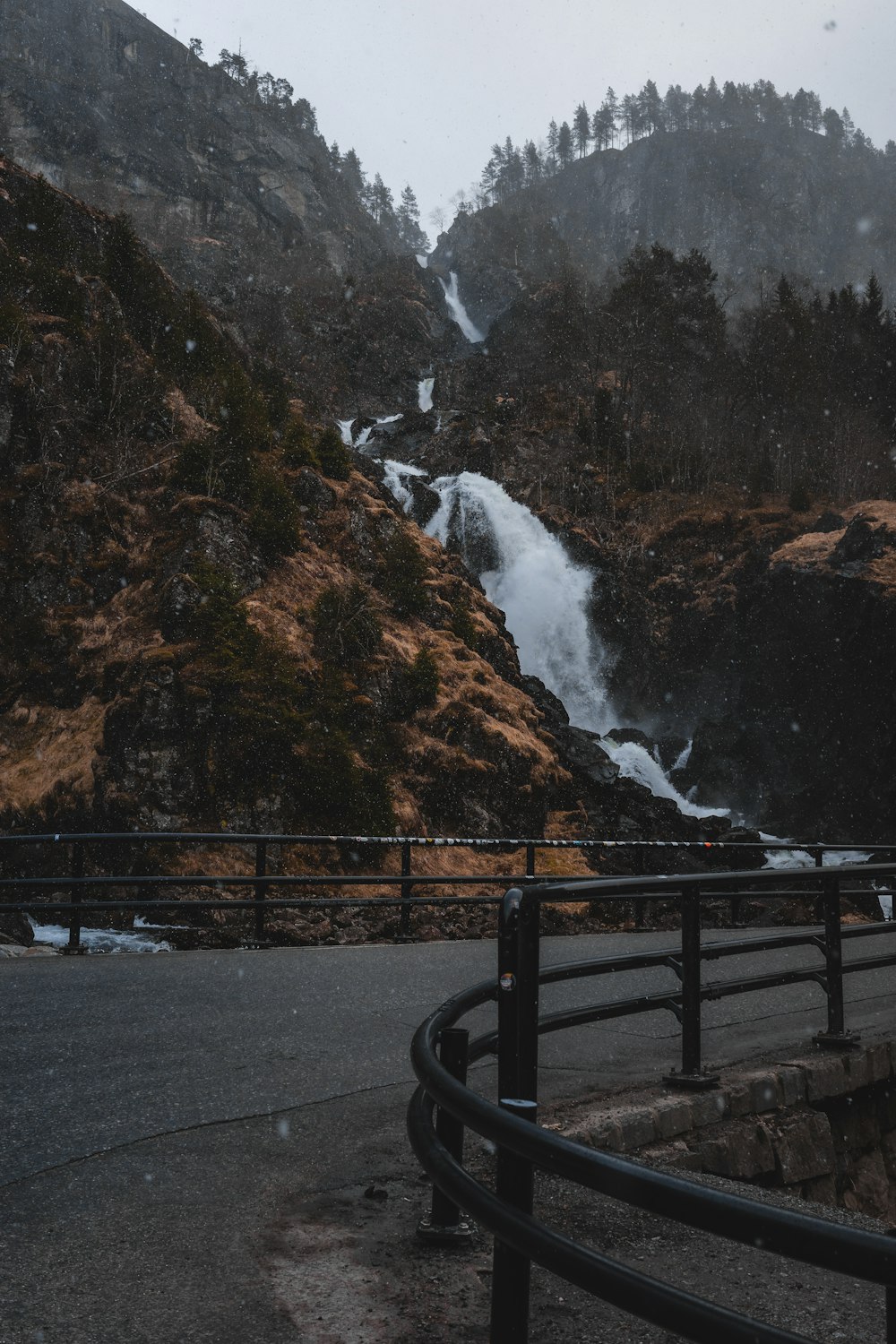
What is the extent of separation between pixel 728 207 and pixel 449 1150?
14630cm

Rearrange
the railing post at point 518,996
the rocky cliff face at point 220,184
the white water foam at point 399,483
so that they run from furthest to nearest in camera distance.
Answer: the rocky cliff face at point 220,184 → the white water foam at point 399,483 → the railing post at point 518,996

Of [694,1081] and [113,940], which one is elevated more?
[694,1081]

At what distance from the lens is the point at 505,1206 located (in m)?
1.90

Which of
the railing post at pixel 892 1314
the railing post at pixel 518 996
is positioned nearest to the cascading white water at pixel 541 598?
the railing post at pixel 518 996

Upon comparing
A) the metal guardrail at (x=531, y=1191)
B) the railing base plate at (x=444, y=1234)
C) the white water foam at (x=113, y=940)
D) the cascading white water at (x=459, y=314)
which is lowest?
the white water foam at (x=113, y=940)

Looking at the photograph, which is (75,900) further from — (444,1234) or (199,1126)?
(444,1234)

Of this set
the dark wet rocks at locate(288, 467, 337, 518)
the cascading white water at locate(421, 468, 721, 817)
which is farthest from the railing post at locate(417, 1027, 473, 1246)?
the cascading white water at locate(421, 468, 721, 817)

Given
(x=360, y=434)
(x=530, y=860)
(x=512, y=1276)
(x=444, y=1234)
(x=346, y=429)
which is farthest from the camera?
(x=346, y=429)

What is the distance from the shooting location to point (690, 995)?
4961mm

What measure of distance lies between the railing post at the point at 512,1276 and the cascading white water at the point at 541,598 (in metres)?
34.4

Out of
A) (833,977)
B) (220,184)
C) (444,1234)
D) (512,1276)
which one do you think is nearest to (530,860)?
(833,977)

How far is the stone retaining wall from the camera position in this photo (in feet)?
14.1

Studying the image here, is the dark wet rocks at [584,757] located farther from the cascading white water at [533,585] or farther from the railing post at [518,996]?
the railing post at [518,996]

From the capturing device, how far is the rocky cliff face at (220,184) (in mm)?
69812
